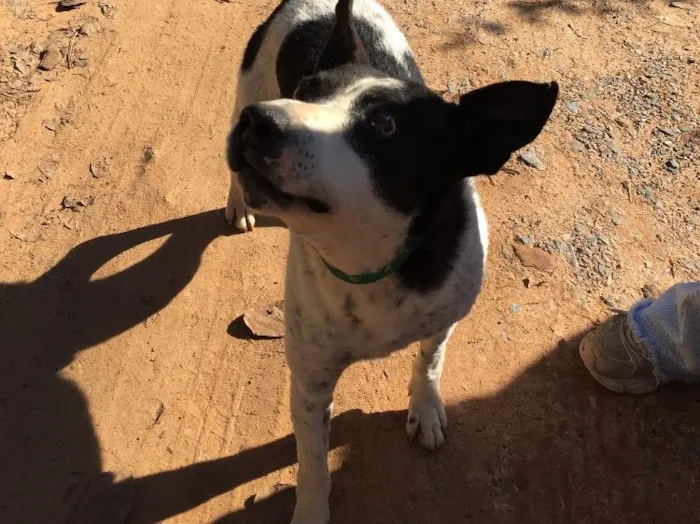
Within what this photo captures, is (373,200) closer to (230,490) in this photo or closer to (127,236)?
(230,490)

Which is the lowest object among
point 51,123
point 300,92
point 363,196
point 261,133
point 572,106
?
point 572,106

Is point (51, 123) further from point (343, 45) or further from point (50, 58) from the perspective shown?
point (343, 45)

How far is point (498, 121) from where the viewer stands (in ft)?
7.61

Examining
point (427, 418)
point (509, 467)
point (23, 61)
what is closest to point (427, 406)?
point (427, 418)

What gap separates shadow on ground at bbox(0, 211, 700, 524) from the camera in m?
3.36

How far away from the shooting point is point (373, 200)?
2184 mm

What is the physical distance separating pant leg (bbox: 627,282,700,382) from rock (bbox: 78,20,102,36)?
4.66m

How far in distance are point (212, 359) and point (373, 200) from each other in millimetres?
2137

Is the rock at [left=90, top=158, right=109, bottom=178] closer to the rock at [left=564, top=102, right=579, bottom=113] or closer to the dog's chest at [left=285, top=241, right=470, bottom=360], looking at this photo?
the dog's chest at [left=285, top=241, right=470, bottom=360]

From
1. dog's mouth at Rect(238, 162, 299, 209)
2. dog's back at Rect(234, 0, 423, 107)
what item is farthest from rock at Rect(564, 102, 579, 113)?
dog's mouth at Rect(238, 162, 299, 209)

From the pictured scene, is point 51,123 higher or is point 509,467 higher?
point 51,123

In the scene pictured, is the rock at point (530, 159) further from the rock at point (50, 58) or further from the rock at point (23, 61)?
the rock at point (23, 61)

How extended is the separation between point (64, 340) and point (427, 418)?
2188mm

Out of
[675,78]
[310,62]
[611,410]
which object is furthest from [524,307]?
[675,78]
